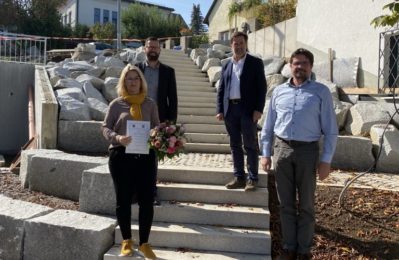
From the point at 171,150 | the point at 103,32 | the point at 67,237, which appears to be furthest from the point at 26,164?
the point at 103,32

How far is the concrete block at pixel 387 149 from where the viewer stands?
7.12 m

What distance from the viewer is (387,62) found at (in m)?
8.73

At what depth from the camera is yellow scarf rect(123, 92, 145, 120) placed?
14.1ft

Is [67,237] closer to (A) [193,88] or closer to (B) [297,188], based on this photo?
(B) [297,188]

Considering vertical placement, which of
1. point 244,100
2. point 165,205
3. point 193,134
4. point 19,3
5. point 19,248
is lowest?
point 19,248

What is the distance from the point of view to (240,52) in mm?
5141

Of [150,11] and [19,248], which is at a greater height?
[150,11]

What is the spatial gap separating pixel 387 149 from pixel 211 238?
385cm

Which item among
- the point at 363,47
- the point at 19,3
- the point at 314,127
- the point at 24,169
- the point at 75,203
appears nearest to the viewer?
the point at 314,127

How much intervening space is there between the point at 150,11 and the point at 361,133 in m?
35.8

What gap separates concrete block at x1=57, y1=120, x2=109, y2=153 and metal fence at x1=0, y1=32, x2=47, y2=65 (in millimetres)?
5990

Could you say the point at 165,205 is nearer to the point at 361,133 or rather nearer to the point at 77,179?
the point at 77,179

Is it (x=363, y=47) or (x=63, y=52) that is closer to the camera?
(x=363, y=47)

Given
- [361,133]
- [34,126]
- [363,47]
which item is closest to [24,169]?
[34,126]
